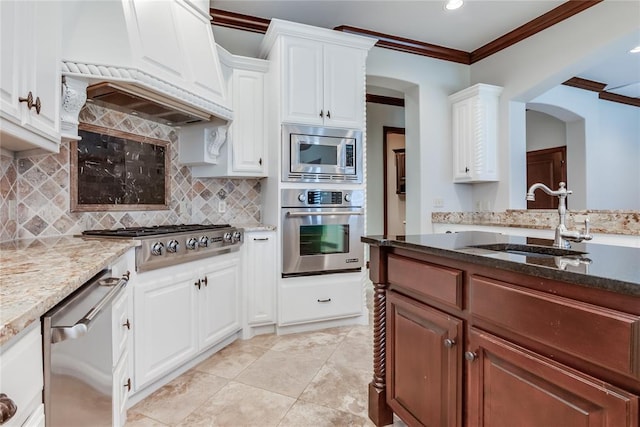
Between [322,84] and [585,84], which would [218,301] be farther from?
[585,84]

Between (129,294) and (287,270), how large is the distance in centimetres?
131

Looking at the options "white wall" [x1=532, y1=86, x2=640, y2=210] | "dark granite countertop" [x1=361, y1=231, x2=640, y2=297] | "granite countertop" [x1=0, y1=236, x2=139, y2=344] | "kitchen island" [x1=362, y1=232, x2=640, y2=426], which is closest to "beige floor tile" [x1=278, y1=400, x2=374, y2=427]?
"kitchen island" [x1=362, y1=232, x2=640, y2=426]

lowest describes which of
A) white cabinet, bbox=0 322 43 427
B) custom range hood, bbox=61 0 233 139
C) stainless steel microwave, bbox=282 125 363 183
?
white cabinet, bbox=0 322 43 427

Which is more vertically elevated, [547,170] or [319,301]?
[547,170]

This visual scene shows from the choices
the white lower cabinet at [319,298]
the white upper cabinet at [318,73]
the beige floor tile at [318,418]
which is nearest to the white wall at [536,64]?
the white upper cabinet at [318,73]

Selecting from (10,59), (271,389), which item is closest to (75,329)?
(10,59)

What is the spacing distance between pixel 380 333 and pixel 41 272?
1366 mm

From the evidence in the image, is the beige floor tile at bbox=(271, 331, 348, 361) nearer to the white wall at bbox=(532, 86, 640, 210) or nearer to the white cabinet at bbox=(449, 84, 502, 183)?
the white cabinet at bbox=(449, 84, 502, 183)

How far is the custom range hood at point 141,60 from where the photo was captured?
1.78 metres

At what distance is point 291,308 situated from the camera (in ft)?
9.41

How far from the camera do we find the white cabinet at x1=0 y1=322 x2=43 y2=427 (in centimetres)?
63

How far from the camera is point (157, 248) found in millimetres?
1868

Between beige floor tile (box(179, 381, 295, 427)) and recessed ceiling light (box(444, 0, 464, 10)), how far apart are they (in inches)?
134

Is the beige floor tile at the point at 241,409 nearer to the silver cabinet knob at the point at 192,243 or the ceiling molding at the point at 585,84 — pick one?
the silver cabinet knob at the point at 192,243
